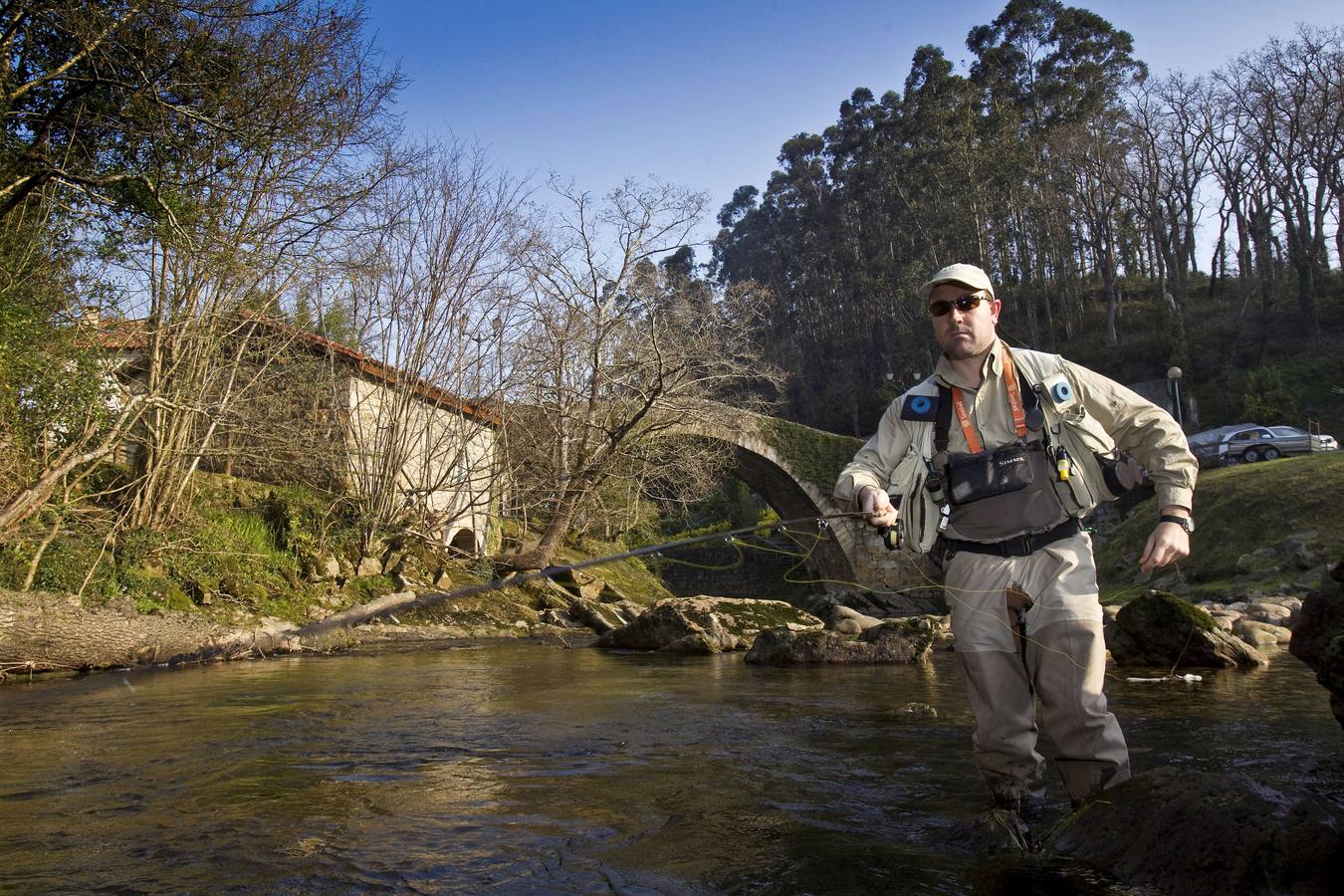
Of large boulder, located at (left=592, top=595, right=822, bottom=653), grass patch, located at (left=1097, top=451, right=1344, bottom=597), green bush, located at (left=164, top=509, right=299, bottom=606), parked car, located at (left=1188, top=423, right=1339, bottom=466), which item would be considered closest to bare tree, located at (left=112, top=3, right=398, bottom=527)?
green bush, located at (left=164, top=509, right=299, bottom=606)

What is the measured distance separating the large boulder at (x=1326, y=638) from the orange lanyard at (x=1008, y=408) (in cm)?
171

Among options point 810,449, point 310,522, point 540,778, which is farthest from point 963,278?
point 810,449

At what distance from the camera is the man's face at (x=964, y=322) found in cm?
397

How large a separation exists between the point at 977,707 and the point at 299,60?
1168 cm

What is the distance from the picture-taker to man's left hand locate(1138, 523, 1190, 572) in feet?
11.8

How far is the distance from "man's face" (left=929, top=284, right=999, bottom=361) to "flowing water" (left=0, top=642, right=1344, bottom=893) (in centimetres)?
184

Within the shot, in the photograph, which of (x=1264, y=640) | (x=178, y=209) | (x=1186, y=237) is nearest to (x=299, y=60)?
(x=178, y=209)

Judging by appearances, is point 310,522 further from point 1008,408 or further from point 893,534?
point 1008,408

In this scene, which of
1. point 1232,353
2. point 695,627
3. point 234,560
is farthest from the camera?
point 1232,353

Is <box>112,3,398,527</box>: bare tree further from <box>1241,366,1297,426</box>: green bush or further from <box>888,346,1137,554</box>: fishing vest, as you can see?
<box>1241,366,1297,426</box>: green bush

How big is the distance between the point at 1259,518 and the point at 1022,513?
1785 centimetres

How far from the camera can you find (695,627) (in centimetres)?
1341

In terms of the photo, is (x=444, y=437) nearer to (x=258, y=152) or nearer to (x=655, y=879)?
(x=258, y=152)

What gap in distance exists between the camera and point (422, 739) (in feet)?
20.7
